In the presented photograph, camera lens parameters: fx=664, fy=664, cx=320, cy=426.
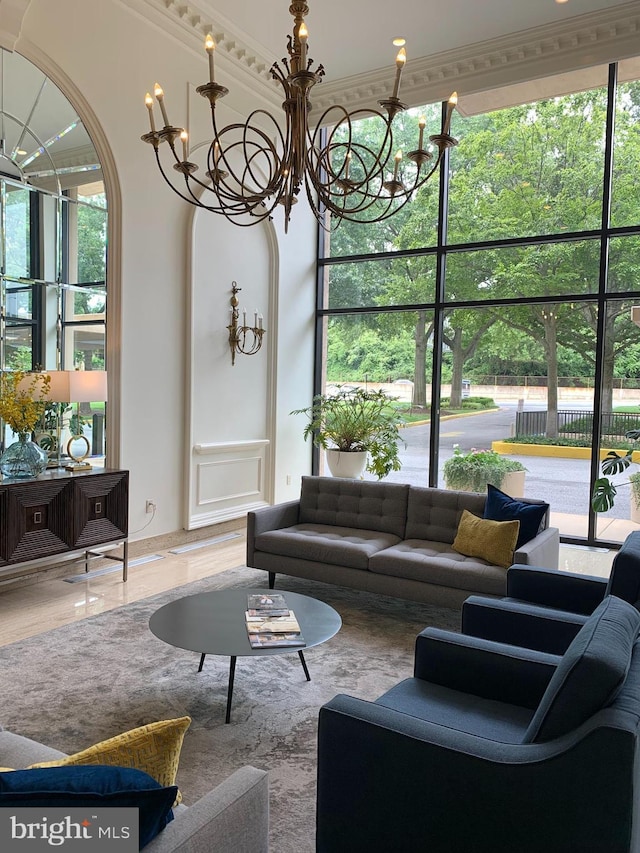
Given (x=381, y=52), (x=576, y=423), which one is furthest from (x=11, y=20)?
→ (x=576, y=423)

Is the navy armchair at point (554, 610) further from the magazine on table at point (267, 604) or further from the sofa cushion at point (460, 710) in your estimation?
the magazine on table at point (267, 604)

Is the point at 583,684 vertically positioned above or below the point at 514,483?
above

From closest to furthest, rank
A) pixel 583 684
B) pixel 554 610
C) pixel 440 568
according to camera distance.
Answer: pixel 583 684, pixel 554 610, pixel 440 568

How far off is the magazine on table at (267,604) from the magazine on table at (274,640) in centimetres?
25

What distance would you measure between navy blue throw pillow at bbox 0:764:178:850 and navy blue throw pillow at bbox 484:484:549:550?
3.08 m

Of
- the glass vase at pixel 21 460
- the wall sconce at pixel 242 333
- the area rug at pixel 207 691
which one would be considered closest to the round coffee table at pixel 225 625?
the area rug at pixel 207 691

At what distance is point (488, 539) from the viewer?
12.8 feet

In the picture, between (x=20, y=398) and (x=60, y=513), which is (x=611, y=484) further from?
(x=20, y=398)

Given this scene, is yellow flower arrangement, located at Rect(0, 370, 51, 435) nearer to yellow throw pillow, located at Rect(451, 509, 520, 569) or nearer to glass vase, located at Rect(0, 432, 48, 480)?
glass vase, located at Rect(0, 432, 48, 480)

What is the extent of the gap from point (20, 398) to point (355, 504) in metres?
2.38

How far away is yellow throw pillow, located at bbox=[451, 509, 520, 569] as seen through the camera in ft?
12.5

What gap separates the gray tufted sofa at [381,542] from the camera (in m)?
3.81

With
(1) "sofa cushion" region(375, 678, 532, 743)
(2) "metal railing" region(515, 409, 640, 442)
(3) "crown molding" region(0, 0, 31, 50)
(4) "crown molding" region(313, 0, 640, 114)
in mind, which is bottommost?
(1) "sofa cushion" region(375, 678, 532, 743)

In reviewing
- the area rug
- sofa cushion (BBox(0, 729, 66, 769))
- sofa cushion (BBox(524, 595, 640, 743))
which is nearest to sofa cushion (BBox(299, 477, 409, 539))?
the area rug
